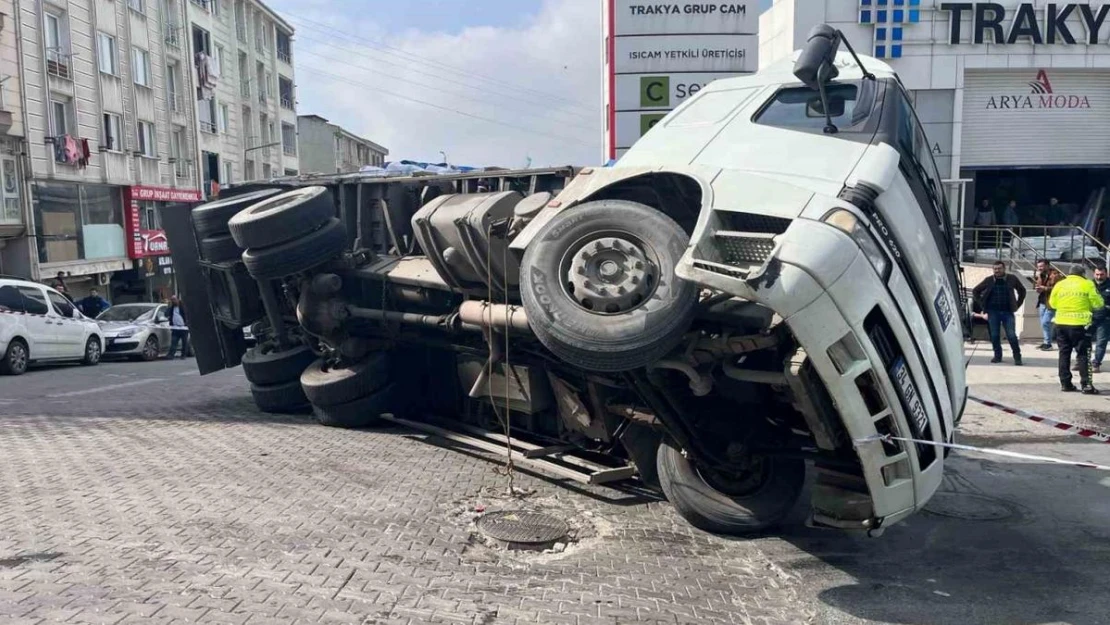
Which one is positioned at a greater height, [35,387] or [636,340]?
[636,340]

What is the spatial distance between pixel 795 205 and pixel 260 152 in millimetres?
46773

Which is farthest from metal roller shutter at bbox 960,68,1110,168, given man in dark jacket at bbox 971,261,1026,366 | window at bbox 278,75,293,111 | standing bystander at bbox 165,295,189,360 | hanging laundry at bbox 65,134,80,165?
window at bbox 278,75,293,111

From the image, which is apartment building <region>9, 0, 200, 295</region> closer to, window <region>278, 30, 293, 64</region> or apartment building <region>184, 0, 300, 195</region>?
apartment building <region>184, 0, 300, 195</region>

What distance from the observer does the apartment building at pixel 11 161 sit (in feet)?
79.1

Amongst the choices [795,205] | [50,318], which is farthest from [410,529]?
[50,318]

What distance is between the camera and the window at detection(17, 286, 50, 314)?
15359mm

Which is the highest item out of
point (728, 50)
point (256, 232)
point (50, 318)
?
point (728, 50)

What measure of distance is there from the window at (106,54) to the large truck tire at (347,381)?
27.3 m

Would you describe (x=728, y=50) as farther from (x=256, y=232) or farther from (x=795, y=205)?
(x=795, y=205)

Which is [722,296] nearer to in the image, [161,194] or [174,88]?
[161,194]

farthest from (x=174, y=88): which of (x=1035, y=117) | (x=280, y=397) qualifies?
(x=280, y=397)

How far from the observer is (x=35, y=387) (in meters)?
12.0

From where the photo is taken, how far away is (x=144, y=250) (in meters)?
31.9

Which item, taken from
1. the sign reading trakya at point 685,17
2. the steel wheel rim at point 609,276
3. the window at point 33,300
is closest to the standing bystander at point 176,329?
the window at point 33,300
